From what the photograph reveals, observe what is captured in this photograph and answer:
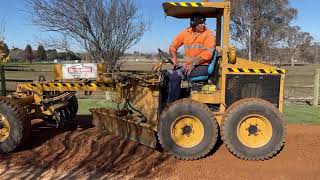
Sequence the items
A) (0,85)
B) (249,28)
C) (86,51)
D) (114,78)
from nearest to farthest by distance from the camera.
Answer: (114,78) → (86,51) → (0,85) → (249,28)

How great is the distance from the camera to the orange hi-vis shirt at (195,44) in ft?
21.5

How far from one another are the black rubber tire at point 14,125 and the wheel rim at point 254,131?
336cm

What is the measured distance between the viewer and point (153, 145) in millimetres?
6504

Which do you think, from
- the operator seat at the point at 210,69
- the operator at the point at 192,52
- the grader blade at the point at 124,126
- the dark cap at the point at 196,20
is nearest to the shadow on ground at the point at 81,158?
the grader blade at the point at 124,126

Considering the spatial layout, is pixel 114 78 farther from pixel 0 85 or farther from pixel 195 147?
pixel 0 85

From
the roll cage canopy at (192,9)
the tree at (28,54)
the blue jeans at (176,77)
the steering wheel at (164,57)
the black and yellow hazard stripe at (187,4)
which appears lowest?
the blue jeans at (176,77)

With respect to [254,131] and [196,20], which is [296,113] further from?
[196,20]

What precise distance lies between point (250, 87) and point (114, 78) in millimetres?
2194

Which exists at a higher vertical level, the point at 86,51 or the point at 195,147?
the point at 86,51

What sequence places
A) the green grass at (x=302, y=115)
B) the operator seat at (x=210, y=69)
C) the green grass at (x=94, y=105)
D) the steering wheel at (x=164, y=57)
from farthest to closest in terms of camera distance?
the green grass at (x=94, y=105)
the green grass at (x=302, y=115)
the steering wheel at (x=164, y=57)
the operator seat at (x=210, y=69)

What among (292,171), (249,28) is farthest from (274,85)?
(249,28)

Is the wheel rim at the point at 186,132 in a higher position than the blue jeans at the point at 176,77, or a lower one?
lower

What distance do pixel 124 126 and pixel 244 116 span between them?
6.59 ft

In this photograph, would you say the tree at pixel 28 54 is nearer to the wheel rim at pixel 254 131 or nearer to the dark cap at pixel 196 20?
the dark cap at pixel 196 20
